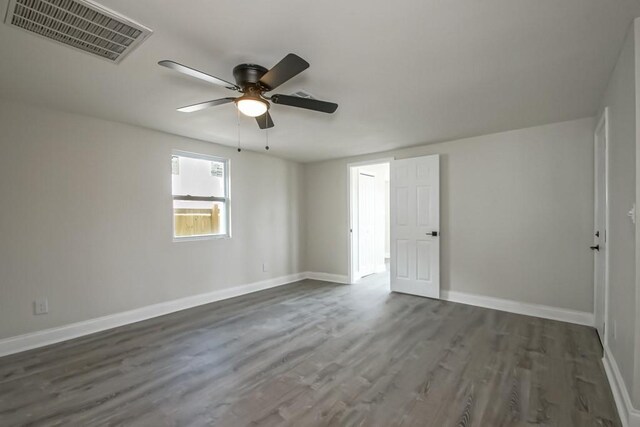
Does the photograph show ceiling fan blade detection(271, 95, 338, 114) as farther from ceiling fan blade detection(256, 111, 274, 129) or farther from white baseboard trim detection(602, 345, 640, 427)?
white baseboard trim detection(602, 345, 640, 427)

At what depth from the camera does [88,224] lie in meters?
3.26

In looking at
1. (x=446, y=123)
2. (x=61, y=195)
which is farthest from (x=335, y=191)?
(x=61, y=195)

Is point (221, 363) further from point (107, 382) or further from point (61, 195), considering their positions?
point (61, 195)

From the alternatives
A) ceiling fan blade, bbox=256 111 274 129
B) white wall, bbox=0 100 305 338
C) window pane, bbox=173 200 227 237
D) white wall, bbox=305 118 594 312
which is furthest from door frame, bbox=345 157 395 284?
ceiling fan blade, bbox=256 111 274 129

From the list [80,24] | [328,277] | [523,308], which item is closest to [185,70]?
[80,24]

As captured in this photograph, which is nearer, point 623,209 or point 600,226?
point 623,209

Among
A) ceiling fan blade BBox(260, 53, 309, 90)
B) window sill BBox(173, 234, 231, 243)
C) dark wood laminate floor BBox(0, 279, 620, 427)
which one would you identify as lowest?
dark wood laminate floor BBox(0, 279, 620, 427)

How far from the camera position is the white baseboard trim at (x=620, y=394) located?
1.68 metres

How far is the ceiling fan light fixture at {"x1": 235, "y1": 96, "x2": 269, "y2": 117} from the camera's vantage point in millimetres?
2182

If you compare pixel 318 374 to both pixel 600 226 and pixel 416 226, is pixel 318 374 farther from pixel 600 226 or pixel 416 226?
pixel 600 226

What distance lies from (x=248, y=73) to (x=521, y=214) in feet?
12.1

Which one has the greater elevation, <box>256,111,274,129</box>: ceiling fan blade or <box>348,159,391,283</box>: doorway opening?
<box>256,111,274,129</box>: ceiling fan blade

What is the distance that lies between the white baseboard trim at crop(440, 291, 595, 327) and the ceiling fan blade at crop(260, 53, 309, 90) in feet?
12.6

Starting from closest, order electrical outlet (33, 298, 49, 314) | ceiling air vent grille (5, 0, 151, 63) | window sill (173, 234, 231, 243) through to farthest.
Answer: ceiling air vent grille (5, 0, 151, 63) < electrical outlet (33, 298, 49, 314) < window sill (173, 234, 231, 243)
